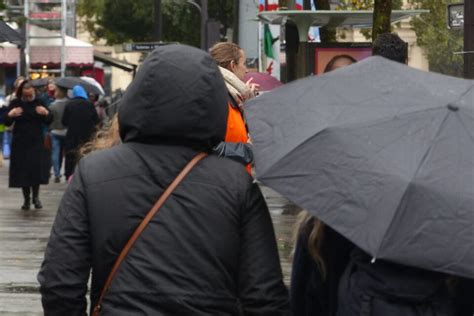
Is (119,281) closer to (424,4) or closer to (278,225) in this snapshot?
(278,225)

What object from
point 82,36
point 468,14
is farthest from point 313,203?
point 82,36

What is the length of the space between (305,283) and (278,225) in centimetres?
1094

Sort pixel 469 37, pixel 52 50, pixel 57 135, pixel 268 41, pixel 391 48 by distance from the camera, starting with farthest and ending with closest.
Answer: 1. pixel 52 50
2. pixel 268 41
3. pixel 57 135
4. pixel 469 37
5. pixel 391 48

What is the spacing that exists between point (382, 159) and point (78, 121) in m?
16.9

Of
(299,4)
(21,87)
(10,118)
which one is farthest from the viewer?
(299,4)

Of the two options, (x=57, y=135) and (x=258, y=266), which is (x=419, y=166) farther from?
(x=57, y=135)

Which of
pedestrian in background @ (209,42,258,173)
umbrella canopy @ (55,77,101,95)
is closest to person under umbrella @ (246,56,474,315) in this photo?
pedestrian in background @ (209,42,258,173)

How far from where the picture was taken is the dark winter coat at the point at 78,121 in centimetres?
2088

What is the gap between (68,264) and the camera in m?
4.34

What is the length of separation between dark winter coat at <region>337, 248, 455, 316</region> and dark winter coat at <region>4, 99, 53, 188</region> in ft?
42.8

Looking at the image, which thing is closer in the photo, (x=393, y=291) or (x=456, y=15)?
(x=393, y=291)

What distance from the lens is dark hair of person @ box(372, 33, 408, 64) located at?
21.2 feet

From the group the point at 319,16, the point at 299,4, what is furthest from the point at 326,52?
the point at 299,4

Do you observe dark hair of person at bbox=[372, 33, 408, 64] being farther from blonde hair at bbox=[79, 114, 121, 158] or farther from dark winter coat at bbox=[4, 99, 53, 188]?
dark winter coat at bbox=[4, 99, 53, 188]
